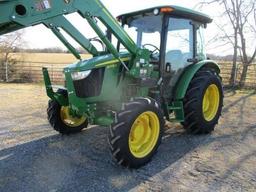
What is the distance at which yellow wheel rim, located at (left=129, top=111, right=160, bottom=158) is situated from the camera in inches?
176

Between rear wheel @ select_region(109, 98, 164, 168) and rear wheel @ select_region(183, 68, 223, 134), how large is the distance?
1031 millimetres

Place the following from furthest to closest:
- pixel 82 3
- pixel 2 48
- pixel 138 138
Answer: pixel 2 48, pixel 138 138, pixel 82 3

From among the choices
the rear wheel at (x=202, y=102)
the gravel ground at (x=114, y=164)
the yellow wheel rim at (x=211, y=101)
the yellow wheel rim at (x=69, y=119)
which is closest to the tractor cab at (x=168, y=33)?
the rear wheel at (x=202, y=102)

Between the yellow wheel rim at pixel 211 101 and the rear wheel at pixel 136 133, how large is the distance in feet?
5.80

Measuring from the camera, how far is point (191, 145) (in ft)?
17.3

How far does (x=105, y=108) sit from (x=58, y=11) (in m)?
1.68

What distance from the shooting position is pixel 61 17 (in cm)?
414

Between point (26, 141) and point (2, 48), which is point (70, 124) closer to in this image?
point (26, 141)

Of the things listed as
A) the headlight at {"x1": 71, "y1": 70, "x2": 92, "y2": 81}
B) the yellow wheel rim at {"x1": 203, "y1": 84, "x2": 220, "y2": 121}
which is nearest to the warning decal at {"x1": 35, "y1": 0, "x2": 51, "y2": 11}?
the headlight at {"x1": 71, "y1": 70, "x2": 92, "y2": 81}

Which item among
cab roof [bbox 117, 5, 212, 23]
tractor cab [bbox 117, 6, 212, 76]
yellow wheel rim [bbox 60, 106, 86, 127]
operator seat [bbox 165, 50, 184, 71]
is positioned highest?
cab roof [bbox 117, 5, 212, 23]

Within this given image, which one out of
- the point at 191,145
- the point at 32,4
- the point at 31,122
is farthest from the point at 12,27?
the point at 31,122

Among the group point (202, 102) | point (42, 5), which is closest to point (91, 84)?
point (42, 5)

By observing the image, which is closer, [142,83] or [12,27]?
[12,27]

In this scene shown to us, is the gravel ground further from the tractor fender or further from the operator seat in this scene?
the operator seat
